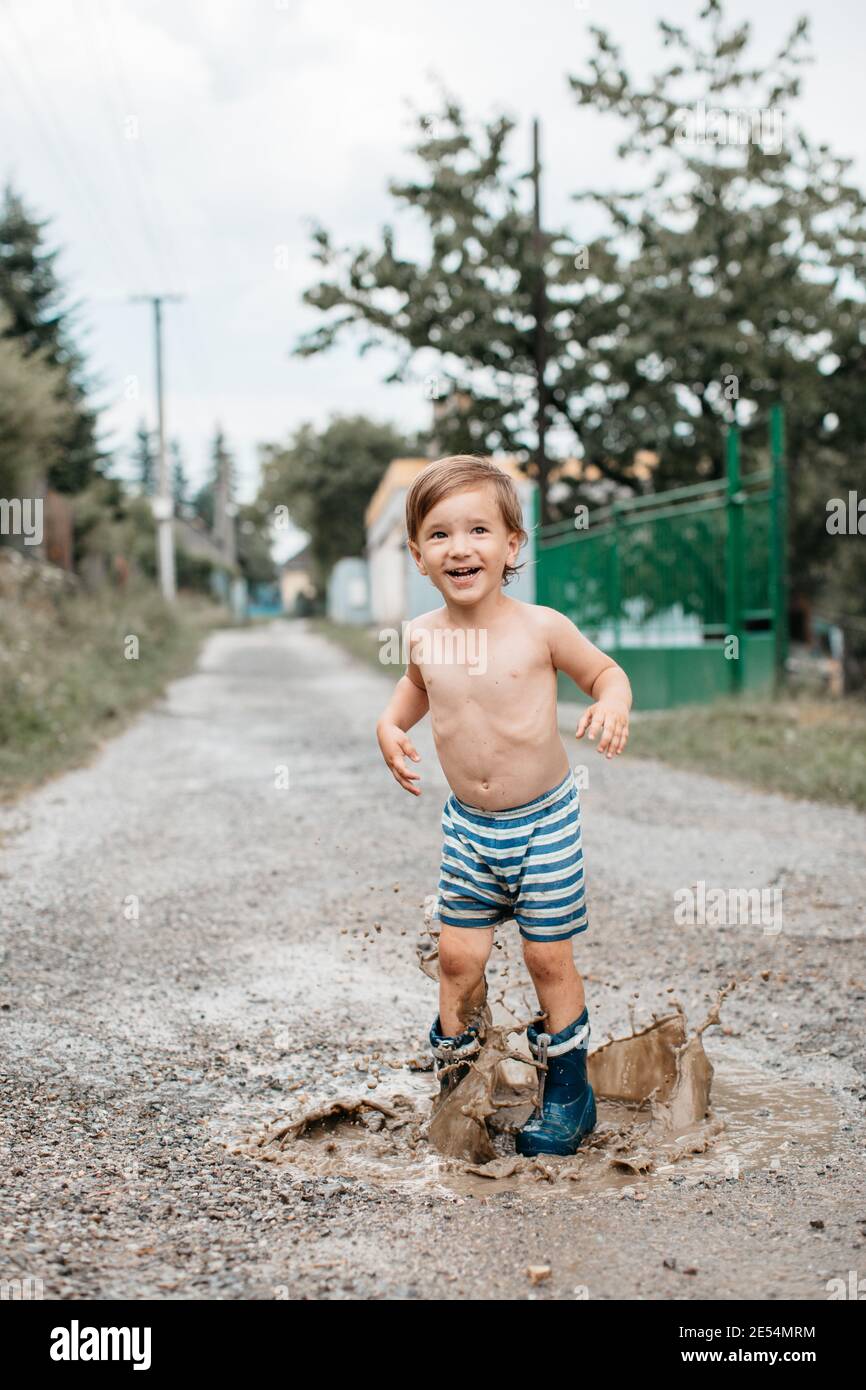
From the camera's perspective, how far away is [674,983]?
13.1 feet

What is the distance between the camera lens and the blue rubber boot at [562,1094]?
9.14 ft

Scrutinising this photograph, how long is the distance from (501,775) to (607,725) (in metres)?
0.26

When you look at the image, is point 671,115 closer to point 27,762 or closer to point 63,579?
point 63,579

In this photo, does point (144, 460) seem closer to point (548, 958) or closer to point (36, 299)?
point (36, 299)

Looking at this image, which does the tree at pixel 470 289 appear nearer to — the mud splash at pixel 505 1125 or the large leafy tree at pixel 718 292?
the large leafy tree at pixel 718 292

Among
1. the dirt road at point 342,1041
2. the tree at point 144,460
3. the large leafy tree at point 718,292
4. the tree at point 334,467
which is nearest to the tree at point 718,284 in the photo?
the large leafy tree at point 718,292

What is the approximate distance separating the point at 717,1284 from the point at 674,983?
1879mm

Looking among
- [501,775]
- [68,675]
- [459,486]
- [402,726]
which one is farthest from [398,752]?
[68,675]

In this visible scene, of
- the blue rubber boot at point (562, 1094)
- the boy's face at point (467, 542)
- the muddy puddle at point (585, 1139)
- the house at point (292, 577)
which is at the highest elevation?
the house at point (292, 577)

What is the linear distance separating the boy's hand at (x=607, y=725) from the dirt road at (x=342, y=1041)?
2.86 ft

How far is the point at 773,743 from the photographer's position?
9.13 metres

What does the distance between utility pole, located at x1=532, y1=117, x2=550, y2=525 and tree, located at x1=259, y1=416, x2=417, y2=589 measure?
32.4 m

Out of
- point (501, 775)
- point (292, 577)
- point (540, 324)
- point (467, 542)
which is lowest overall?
point (501, 775)

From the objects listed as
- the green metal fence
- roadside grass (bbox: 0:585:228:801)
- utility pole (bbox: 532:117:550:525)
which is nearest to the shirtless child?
roadside grass (bbox: 0:585:228:801)
